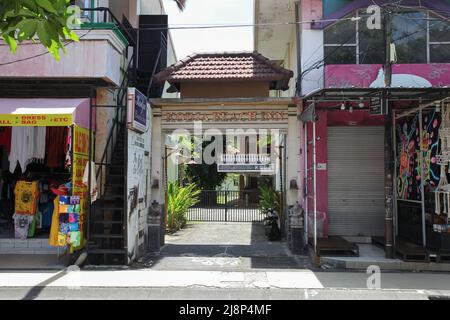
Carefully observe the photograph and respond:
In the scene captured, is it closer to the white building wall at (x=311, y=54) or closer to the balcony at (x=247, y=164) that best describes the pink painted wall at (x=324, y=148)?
the white building wall at (x=311, y=54)

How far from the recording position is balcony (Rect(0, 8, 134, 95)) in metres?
9.26

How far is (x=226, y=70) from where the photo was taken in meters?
10.9

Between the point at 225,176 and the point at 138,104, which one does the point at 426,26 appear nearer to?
the point at 138,104

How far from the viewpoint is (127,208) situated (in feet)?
27.9

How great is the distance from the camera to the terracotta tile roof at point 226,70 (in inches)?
415

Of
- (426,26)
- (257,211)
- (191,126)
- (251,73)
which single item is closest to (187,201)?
(257,211)

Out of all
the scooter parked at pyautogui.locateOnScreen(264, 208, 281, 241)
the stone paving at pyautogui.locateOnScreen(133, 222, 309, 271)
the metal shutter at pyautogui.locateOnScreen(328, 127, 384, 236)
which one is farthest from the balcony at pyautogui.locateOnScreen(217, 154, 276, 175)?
the metal shutter at pyautogui.locateOnScreen(328, 127, 384, 236)

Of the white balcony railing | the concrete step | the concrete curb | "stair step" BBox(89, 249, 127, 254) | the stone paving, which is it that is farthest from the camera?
the white balcony railing

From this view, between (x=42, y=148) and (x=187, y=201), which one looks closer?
(x=42, y=148)

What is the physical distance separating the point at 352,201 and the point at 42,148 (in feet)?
26.7

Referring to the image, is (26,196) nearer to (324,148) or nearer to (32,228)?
(32,228)

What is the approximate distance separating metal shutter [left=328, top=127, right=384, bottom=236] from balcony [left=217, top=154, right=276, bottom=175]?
8.95 metres

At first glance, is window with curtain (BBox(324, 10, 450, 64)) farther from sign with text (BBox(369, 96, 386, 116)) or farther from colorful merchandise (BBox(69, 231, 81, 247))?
colorful merchandise (BBox(69, 231, 81, 247))

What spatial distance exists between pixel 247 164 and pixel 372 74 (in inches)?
435
